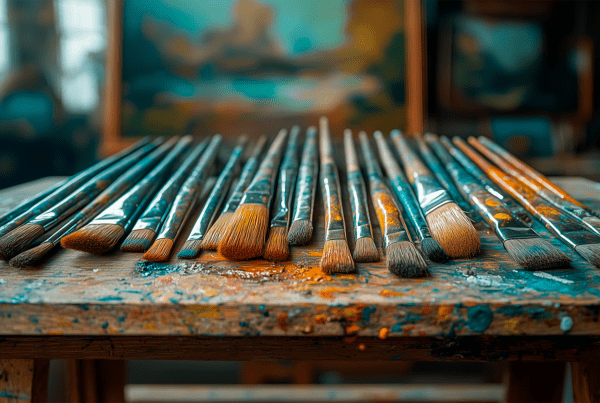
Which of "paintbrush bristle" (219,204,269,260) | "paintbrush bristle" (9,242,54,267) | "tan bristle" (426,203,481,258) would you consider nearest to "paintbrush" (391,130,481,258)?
"tan bristle" (426,203,481,258)

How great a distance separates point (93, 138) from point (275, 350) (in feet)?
7.67

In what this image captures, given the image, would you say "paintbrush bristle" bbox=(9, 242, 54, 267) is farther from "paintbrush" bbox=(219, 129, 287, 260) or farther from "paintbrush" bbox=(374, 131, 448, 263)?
"paintbrush" bbox=(374, 131, 448, 263)

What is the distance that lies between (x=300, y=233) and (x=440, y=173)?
0.37 m

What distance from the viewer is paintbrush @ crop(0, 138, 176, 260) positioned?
21.1 inches

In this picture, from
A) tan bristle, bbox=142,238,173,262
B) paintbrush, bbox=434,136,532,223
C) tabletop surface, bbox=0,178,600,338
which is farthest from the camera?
paintbrush, bbox=434,136,532,223

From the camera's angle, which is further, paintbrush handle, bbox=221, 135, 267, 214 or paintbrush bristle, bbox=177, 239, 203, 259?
paintbrush handle, bbox=221, 135, 267, 214

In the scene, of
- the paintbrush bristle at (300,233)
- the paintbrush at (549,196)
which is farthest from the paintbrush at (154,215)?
the paintbrush at (549,196)

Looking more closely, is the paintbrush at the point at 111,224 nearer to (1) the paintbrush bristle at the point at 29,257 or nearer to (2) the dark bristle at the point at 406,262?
(1) the paintbrush bristle at the point at 29,257

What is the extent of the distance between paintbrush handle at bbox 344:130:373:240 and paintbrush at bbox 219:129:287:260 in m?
Result: 0.14

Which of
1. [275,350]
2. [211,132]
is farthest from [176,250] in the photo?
[211,132]

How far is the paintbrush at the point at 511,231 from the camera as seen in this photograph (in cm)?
48

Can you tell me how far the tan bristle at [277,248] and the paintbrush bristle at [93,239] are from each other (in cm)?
22

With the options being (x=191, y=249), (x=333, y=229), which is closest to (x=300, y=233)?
(x=333, y=229)

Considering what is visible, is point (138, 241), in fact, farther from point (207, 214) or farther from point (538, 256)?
point (538, 256)
